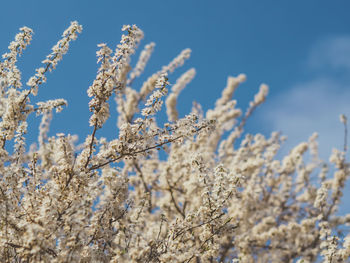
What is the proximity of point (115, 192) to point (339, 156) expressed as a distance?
9.67 metres

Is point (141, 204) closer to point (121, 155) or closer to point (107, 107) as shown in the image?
point (121, 155)

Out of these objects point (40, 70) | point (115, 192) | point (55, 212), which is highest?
point (40, 70)

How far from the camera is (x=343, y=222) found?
10.4 metres

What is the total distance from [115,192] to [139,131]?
829 mm

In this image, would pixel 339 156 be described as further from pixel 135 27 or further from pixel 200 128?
pixel 135 27

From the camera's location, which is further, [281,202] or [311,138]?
[311,138]

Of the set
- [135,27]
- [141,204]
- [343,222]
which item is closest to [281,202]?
[343,222]

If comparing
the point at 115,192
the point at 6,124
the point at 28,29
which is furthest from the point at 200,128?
the point at 28,29

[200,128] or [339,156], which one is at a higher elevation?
[339,156]

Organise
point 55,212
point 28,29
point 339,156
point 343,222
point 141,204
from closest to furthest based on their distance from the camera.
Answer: point 55,212 < point 28,29 < point 141,204 < point 343,222 < point 339,156

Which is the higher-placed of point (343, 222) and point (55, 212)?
point (343, 222)

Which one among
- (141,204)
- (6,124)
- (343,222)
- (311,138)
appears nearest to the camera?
(6,124)

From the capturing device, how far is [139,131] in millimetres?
4242

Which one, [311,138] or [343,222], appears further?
[311,138]
